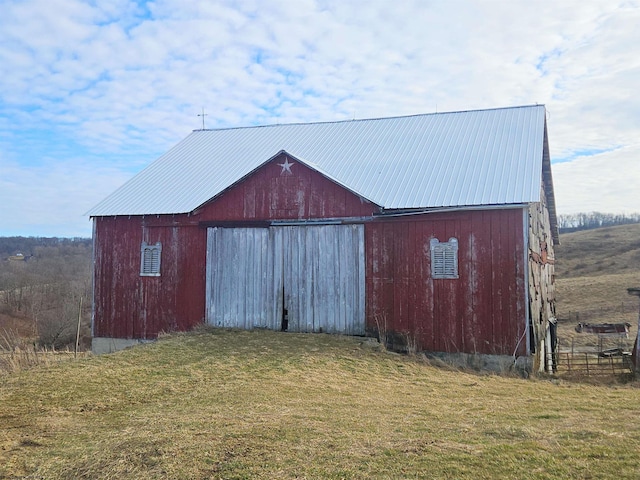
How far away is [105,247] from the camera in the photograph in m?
18.2

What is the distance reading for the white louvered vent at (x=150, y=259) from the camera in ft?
57.4

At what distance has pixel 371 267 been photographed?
49.8ft

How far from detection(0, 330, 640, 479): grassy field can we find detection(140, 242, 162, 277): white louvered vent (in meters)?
5.21

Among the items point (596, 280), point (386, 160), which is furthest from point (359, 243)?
point (596, 280)

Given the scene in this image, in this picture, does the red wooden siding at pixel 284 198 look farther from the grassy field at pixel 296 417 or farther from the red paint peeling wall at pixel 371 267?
the grassy field at pixel 296 417

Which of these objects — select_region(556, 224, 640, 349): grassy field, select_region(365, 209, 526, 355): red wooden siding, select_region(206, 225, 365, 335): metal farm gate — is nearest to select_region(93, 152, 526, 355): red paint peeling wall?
select_region(365, 209, 526, 355): red wooden siding

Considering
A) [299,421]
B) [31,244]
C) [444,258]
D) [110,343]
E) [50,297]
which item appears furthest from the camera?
[31,244]

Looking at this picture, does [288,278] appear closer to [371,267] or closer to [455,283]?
[371,267]

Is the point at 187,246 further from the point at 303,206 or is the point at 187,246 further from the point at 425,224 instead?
the point at 425,224

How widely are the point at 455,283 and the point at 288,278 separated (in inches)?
179

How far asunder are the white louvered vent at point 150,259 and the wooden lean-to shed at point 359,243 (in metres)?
0.05

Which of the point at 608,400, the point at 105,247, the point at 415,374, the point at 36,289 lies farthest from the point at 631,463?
the point at 36,289

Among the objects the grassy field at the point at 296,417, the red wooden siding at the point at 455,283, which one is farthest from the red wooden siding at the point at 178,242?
the grassy field at the point at 296,417

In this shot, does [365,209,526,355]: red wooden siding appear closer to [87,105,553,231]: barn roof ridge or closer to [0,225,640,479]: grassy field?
[87,105,553,231]: barn roof ridge
